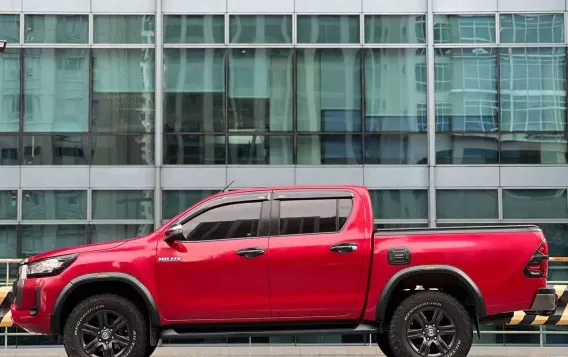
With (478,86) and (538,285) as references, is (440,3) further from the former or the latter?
(538,285)

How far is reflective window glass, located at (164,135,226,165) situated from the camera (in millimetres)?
20141

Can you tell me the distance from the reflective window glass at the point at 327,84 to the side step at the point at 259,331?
1107cm

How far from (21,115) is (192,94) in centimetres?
357

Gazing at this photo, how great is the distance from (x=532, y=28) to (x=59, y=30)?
32.3 ft

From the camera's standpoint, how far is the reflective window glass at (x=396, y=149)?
66.2 ft

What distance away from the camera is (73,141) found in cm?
2019

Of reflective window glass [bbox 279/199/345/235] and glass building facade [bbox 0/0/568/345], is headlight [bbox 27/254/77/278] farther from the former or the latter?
glass building facade [bbox 0/0/568/345]

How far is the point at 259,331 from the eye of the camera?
9.54 metres

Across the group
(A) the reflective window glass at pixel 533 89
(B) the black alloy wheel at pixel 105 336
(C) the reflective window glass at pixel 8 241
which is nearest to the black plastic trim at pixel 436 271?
(B) the black alloy wheel at pixel 105 336

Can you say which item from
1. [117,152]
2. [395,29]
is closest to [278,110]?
[395,29]

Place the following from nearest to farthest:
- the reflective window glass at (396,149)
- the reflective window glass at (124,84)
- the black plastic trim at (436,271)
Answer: the black plastic trim at (436,271)
the reflective window glass at (396,149)
the reflective window glass at (124,84)

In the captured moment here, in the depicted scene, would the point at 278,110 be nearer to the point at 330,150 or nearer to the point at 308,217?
the point at 330,150

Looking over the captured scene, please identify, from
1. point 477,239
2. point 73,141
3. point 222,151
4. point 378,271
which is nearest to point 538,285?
point 477,239

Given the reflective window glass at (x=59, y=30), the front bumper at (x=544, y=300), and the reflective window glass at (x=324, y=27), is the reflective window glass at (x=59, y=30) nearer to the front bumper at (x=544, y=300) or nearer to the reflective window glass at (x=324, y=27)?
the reflective window glass at (x=324, y=27)
